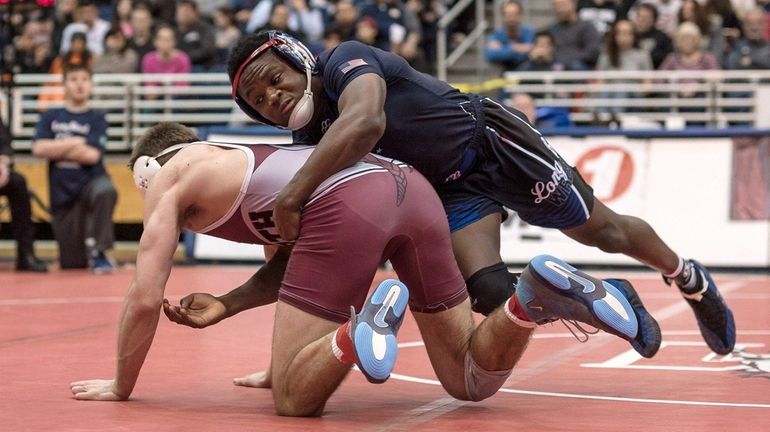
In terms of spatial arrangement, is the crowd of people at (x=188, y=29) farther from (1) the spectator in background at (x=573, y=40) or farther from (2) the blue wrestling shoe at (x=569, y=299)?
(2) the blue wrestling shoe at (x=569, y=299)

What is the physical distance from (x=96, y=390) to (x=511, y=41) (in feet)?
34.6

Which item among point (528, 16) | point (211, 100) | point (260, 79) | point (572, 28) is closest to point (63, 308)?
point (260, 79)

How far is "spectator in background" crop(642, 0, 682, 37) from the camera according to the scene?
14812mm

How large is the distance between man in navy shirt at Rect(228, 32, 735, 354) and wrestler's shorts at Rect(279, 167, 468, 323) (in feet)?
0.28

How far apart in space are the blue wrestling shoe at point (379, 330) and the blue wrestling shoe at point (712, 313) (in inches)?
76.4

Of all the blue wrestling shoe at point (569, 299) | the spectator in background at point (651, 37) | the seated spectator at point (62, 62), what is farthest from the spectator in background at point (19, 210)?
the blue wrestling shoe at point (569, 299)

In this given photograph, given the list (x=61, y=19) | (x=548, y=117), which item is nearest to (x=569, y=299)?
(x=548, y=117)

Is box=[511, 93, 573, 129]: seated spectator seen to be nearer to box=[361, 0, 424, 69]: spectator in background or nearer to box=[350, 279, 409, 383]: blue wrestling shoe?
box=[361, 0, 424, 69]: spectator in background

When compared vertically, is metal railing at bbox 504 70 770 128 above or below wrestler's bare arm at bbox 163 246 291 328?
below

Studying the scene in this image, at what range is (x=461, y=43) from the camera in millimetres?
16438

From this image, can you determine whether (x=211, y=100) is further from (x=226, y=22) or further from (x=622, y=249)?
(x=622, y=249)

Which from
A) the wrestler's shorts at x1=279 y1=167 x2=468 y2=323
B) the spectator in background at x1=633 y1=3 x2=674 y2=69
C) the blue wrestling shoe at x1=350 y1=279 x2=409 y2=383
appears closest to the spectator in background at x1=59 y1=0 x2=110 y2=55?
the spectator in background at x1=633 y1=3 x2=674 y2=69

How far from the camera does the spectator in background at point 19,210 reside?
11.8m

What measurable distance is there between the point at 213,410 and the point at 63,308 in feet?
13.6
